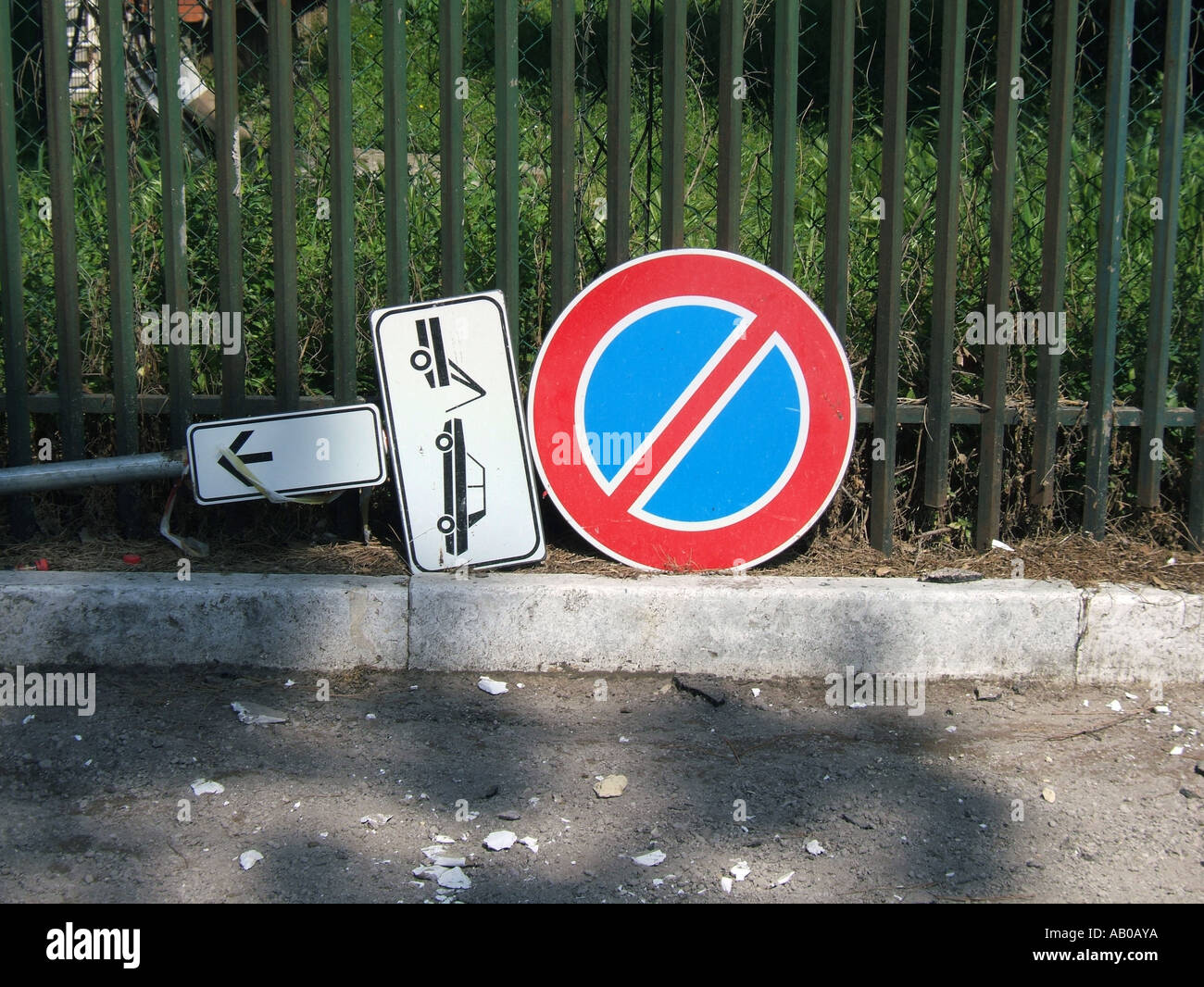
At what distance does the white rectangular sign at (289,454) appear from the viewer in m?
3.65

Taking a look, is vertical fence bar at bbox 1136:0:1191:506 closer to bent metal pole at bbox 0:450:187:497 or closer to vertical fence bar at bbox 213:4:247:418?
vertical fence bar at bbox 213:4:247:418

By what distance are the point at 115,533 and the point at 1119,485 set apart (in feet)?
11.0

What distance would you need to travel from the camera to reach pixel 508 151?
369 centimetres

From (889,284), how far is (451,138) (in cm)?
144

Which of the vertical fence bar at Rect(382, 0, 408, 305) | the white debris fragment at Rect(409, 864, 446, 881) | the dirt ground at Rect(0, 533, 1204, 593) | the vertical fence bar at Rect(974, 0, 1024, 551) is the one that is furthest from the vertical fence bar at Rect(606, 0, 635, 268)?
the white debris fragment at Rect(409, 864, 446, 881)

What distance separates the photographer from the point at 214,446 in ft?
12.0

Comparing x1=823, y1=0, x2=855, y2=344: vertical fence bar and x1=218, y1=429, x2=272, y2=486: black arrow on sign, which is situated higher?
x1=823, y1=0, x2=855, y2=344: vertical fence bar

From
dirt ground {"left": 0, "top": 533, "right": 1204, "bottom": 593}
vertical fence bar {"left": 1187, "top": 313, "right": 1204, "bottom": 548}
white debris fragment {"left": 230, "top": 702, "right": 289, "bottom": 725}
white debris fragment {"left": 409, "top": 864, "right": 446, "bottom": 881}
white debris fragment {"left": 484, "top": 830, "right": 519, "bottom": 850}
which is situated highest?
vertical fence bar {"left": 1187, "top": 313, "right": 1204, "bottom": 548}

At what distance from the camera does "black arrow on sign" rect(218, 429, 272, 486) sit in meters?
3.65

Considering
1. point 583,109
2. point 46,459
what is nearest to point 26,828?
point 46,459

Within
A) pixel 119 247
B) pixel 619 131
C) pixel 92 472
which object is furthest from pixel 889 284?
pixel 92 472

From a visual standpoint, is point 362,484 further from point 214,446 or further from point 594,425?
point 594,425

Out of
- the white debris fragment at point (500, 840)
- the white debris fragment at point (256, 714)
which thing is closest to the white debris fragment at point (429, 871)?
the white debris fragment at point (500, 840)

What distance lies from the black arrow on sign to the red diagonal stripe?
115 cm
